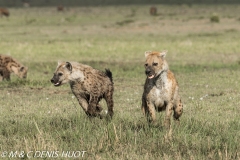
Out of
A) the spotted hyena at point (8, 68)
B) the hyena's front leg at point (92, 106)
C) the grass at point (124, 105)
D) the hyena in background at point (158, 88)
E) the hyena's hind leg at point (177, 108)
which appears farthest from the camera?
the spotted hyena at point (8, 68)

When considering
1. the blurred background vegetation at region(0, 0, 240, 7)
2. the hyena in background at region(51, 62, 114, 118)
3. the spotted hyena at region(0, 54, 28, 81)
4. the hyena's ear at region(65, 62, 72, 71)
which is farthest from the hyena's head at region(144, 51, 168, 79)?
the blurred background vegetation at region(0, 0, 240, 7)

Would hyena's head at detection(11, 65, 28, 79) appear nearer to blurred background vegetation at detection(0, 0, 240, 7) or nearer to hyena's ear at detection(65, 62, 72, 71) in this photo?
hyena's ear at detection(65, 62, 72, 71)

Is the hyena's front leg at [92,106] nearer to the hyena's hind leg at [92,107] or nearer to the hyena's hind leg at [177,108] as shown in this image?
the hyena's hind leg at [92,107]

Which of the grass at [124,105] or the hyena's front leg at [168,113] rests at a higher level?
the hyena's front leg at [168,113]

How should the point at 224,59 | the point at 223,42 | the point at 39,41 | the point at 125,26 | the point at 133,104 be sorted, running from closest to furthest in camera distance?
1. the point at 133,104
2. the point at 224,59
3. the point at 223,42
4. the point at 39,41
5. the point at 125,26

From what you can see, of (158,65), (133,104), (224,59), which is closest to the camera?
(158,65)

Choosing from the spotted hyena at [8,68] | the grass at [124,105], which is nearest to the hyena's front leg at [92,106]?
the grass at [124,105]

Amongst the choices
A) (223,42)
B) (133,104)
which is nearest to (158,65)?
(133,104)

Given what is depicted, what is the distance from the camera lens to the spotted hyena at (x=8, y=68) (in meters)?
14.1

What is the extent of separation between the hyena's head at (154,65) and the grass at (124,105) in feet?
1.91

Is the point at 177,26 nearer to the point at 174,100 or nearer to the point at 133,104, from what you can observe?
the point at 133,104

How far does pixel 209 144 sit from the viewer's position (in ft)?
22.1

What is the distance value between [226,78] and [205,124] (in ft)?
Result: 21.2

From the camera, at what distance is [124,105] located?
10367 mm
